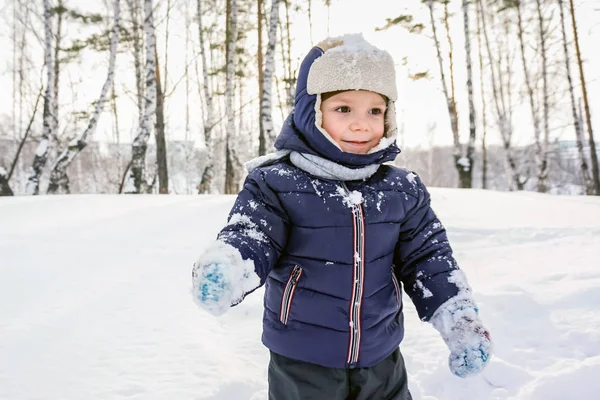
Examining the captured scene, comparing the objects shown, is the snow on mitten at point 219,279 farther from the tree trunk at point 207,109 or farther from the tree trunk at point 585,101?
the tree trunk at point 585,101

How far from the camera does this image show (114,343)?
210 centimetres

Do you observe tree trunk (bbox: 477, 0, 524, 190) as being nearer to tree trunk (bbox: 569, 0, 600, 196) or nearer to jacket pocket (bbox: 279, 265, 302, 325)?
tree trunk (bbox: 569, 0, 600, 196)

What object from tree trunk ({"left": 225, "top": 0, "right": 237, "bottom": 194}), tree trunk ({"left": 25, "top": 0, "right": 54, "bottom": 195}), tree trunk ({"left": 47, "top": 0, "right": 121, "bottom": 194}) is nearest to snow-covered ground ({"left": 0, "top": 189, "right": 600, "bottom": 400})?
tree trunk ({"left": 47, "top": 0, "right": 121, "bottom": 194})

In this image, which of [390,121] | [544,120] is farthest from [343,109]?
[544,120]

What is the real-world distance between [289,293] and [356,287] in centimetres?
20

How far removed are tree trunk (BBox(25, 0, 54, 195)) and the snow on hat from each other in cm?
1023

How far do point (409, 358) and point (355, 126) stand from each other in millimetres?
1554

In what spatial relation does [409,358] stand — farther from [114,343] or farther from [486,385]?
[114,343]

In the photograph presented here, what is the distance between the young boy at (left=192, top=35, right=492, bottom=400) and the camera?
1.15 metres

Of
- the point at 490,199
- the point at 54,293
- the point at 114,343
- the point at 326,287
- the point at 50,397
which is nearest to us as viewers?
the point at 326,287

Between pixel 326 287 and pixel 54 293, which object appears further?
pixel 54 293

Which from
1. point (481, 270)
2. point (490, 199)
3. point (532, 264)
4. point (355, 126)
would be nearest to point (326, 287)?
point (355, 126)

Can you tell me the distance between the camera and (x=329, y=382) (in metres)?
1.16

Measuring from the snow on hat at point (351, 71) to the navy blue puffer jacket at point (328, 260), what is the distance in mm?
51
